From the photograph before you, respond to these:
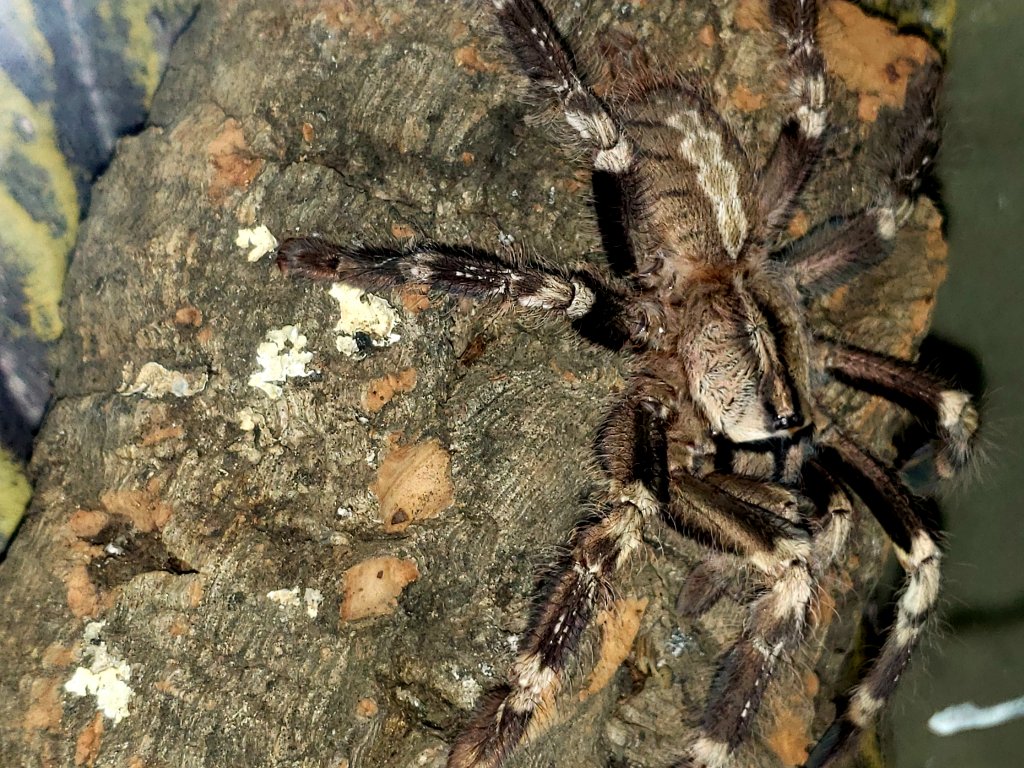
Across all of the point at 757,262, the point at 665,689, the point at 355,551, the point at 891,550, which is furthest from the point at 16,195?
the point at 891,550

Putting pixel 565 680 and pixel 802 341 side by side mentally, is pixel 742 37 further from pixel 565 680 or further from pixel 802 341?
pixel 565 680

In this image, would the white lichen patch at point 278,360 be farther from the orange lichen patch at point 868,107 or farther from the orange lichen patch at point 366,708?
the orange lichen patch at point 868,107

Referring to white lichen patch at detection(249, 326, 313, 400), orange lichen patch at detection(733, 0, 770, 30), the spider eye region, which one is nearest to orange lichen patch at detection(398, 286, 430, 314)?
white lichen patch at detection(249, 326, 313, 400)

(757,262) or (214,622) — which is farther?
(757,262)

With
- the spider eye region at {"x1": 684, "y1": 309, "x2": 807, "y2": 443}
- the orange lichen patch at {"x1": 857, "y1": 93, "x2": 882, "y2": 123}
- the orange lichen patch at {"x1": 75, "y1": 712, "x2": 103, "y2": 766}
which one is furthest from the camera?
the orange lichen patch at {"x1": 857, "y1": 93, "x2": 882, "y2": 123}

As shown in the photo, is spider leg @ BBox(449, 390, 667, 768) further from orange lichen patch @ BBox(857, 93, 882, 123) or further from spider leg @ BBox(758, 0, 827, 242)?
orange lichen patch @ BBox(857, 93, 882, 123)

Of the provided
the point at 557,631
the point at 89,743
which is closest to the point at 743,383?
the point at 557,631

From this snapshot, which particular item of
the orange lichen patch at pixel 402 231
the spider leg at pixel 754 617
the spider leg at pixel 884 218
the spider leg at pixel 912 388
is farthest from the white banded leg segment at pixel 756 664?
the orange lichen patch at pixel 402 231
